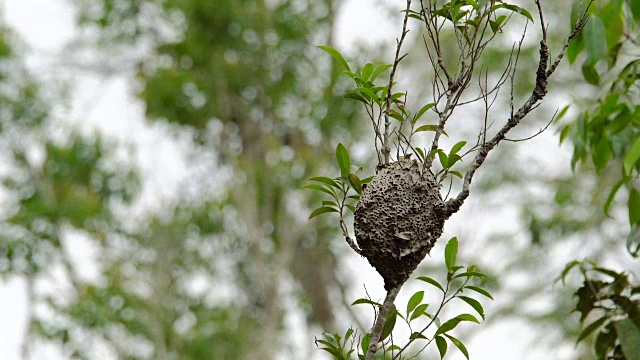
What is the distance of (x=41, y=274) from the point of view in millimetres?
8594

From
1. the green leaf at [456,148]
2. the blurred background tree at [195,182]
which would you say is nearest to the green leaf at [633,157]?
the green leaf at [456,148]

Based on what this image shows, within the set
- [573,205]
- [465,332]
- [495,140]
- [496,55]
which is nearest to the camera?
[495,140]

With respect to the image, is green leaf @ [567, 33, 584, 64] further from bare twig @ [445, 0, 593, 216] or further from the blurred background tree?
the blurred background tree

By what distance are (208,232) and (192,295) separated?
0.95 metres

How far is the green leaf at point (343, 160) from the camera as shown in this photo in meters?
1.86

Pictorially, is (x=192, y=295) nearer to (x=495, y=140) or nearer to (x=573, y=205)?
(x=573, y=205)

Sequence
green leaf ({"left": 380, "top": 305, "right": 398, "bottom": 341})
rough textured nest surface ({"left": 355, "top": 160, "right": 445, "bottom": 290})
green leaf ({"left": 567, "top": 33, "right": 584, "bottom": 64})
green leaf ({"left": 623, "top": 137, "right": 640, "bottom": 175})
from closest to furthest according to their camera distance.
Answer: rough textured nest surface ({"left": 355, "top": 160, "right": 445, "bottom": 290}), green leaf ({"left": 380, "top": 305, "right": 398, "bottom": 341}), green leaf ({"left": 623, "top": 137, "right": 640, "bottom": 175}), green leaf ({"left": 567, "top": 33, "right": 584, "bottom": 64})

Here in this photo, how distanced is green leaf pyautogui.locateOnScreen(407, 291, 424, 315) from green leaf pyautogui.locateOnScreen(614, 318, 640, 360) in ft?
2.73

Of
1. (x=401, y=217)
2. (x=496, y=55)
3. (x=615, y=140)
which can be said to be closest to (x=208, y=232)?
(x=496, y=55)

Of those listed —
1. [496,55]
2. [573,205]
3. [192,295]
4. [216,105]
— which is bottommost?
[573,205]

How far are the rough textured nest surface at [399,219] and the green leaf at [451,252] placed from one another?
2.1 inches

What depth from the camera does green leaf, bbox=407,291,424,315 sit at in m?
1.90

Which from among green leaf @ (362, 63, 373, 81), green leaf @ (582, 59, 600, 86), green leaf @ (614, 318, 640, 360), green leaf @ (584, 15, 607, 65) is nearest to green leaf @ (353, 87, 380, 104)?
green leaf @ (362, 63, 373, 81)

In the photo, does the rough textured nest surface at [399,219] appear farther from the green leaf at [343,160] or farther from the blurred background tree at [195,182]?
the blurred background tree at [195,182]
